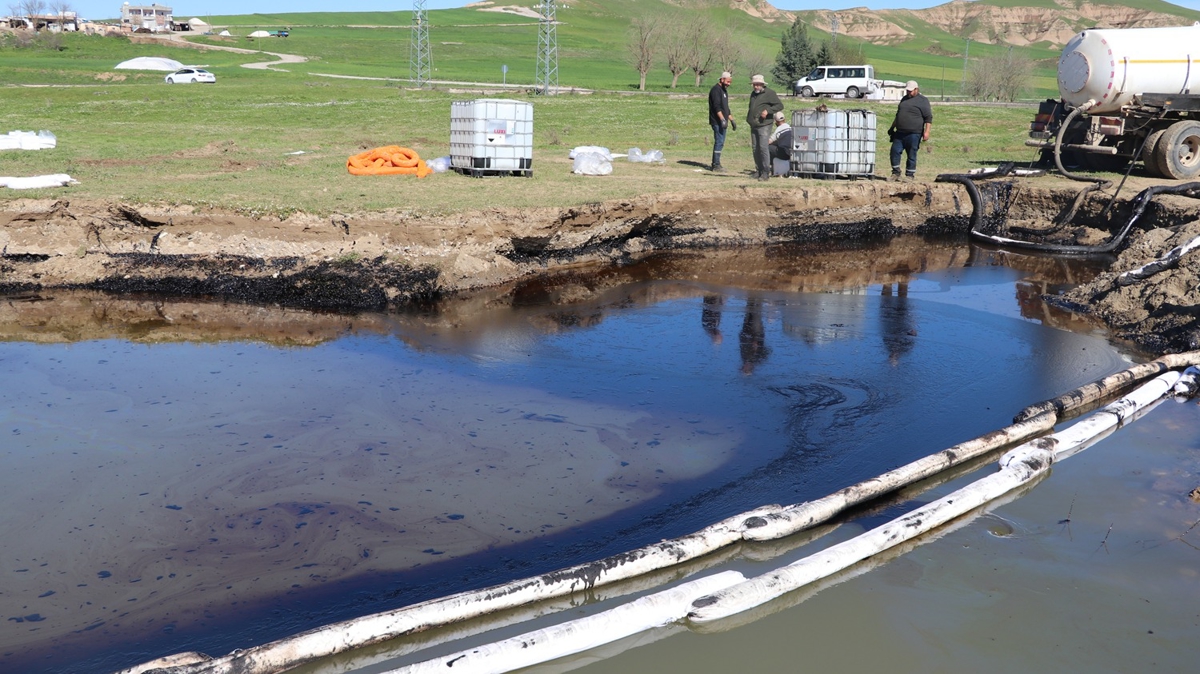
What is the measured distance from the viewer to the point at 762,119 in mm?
14289

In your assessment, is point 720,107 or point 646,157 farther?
point 646,157

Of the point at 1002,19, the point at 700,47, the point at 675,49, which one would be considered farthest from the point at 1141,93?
the point at 1002,19

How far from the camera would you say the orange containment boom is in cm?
1343

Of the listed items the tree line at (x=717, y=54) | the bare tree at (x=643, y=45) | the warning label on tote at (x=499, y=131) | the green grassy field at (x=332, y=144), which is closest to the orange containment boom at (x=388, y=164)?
the green grassy field at (x=332, y=144)

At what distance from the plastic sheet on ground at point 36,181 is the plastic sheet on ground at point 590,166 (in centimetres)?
653

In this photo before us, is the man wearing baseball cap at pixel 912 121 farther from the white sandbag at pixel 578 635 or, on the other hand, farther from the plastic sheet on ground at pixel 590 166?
the white sandbag at pixel 578 635

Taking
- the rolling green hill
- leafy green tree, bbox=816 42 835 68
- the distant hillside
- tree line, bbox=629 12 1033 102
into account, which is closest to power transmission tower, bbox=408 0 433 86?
the rolling green hill

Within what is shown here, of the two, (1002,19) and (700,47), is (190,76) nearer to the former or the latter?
(700,47)

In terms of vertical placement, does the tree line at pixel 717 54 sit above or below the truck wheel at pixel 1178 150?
above

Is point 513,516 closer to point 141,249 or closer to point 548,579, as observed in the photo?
point 548,579

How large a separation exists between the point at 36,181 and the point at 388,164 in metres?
4.36

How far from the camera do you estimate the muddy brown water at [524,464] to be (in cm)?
441

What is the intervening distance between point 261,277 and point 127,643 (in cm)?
612

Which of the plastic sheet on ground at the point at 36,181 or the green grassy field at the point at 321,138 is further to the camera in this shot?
the green grassy field at the point at 321,138
